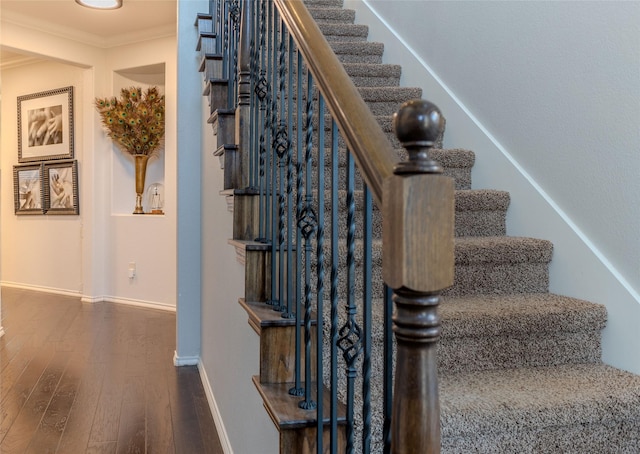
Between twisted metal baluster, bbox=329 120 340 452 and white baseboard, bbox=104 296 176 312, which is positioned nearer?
twisted metal baluster, bbox=329 120 340 452

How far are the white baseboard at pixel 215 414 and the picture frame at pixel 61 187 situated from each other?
3413 mm

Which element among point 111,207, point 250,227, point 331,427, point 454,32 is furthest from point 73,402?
point 111,207


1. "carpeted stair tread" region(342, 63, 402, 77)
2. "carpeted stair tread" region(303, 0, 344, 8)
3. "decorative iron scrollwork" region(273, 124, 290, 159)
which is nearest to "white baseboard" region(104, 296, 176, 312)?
"carpeted stair tread" region(303, 0, 344, 8)

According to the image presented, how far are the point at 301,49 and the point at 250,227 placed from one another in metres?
0.76

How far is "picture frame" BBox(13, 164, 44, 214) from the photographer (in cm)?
635

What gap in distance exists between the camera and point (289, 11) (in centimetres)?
134

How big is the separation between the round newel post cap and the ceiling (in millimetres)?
4644

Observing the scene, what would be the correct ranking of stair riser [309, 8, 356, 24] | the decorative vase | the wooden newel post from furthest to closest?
the decorative vase
stair riser [309, 8, 356, 24]
the wooden newel post

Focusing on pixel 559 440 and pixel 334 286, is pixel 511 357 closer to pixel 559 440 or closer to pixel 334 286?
pixel 559 440

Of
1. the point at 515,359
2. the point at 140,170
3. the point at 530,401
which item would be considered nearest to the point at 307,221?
the point at 530,401

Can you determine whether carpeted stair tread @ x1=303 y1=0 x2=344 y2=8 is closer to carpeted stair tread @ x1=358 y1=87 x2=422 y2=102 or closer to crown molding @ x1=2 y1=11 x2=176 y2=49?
carpeted stair tread @ x1=358 y1=87 x2=422 y2=102

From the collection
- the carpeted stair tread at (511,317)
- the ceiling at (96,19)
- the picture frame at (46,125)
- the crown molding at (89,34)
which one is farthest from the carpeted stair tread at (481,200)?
the picture frame at (46,125)

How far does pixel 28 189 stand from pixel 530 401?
6.64m

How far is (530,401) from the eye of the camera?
4.24 ft
